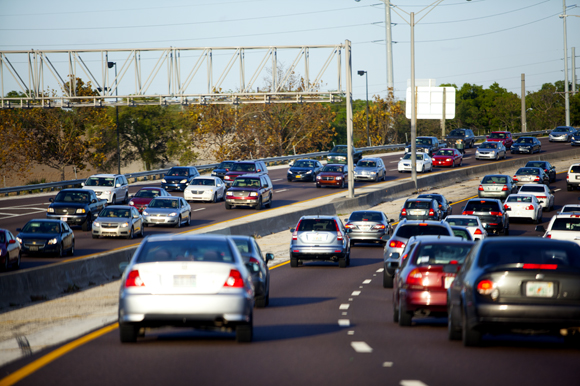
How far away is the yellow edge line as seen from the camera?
8.75m

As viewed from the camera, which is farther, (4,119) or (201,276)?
(4,119)

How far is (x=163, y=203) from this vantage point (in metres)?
39.0

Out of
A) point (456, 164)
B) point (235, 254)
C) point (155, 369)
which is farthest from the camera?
point (456, 164)

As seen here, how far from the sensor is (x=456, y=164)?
68312 millimetres

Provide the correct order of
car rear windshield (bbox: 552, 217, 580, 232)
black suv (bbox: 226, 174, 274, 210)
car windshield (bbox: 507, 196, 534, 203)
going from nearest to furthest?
1. car rear windshield (bbox: 552, 217, 580, 232)
2. car windshield (bbox: 507, 196, 534, 203)
3. black suv (bbox: 226, 174, 274, 210)

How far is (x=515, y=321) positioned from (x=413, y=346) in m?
1.73

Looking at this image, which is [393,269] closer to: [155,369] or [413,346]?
[413,346]

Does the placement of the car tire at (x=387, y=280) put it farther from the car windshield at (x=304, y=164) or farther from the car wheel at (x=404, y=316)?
the car windshield at (x=304, y=164)

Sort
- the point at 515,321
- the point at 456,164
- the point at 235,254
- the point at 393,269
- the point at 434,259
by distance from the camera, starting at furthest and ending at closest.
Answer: the point at 456,164, the point at 393,269, the point at 434,259, the point at 235,254, the point at 515,321

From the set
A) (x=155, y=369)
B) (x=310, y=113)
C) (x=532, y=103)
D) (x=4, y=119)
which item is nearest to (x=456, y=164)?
(x=310, y=113)

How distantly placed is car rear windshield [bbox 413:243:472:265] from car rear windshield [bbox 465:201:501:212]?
894 inches

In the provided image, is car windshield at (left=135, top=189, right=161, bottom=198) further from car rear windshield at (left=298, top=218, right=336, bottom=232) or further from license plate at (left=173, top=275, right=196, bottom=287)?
license plate at (left=173, top=275, right=196, bottom=287)

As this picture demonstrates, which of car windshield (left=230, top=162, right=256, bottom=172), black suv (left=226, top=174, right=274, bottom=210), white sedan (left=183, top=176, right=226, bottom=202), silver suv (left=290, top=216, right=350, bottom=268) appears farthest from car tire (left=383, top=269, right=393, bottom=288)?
car windshield (left=230, top=162, right=256, bottom=172)

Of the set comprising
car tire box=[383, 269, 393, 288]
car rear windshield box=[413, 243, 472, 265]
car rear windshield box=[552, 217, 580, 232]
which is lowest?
car tire box=[383, 269, 393, 288]
